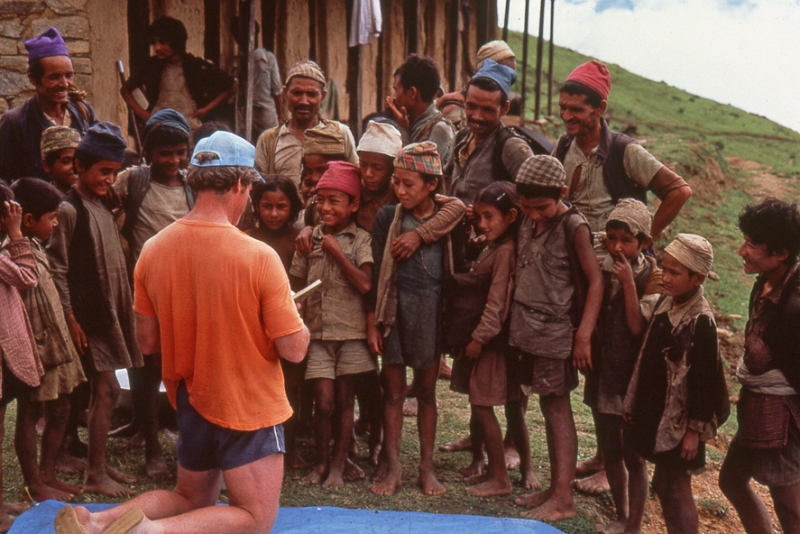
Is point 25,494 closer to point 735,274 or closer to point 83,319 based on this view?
point 83,319

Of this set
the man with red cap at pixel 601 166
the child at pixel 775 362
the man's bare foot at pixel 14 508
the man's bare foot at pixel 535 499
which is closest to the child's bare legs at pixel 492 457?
the man's bare foot at pixel 535 499

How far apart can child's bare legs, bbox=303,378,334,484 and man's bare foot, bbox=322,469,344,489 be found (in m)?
0.07

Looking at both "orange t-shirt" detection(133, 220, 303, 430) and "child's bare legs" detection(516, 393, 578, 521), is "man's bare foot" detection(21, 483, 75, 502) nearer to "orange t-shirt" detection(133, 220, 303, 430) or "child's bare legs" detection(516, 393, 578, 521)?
"orange t-shirt" detection(133, 220, 303, 430)

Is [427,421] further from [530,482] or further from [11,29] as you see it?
[11,29]

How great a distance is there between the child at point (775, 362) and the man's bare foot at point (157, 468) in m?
3.08

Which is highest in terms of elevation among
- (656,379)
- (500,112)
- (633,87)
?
(633,87)

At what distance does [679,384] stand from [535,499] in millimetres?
1176

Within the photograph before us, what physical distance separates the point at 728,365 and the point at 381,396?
216 inches

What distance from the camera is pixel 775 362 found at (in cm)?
376

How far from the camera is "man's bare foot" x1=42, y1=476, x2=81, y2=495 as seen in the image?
4340 millimetres

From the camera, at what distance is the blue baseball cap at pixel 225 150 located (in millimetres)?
3148

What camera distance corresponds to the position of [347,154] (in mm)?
5070

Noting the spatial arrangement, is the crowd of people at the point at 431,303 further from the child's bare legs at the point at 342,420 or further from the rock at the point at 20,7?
the rock at the point at 20,7

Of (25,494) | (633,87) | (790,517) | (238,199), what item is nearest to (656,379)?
(790,517)
